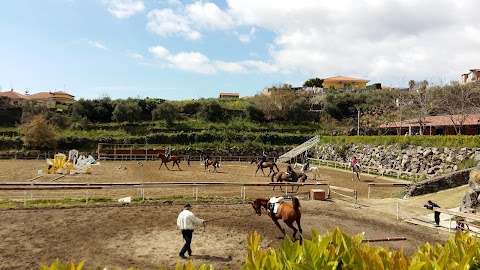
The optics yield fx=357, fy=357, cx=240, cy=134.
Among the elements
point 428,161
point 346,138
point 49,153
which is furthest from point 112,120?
point 428,161

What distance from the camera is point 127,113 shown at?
2388 inches

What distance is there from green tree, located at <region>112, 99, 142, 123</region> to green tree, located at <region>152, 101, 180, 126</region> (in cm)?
285

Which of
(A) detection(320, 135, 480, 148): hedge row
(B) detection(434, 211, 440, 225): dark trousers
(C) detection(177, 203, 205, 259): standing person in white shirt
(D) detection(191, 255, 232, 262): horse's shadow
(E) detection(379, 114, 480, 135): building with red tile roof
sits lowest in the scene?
(D) detection(191, 255, 232, 262): horse's shadow

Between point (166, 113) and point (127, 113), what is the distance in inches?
260

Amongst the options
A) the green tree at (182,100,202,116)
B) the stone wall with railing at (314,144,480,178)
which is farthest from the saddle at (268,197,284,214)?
the green tree at (182,100,202,116)

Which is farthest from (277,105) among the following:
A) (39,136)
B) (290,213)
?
(290,213)

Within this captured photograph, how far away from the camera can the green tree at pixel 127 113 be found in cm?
6075

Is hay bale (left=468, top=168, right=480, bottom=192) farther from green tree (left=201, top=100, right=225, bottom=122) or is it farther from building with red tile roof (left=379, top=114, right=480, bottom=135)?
green tree (left=201, top=100, right=225, bottom=122)

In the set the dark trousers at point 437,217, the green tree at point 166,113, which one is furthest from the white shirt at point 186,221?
the green tree at point 166,113

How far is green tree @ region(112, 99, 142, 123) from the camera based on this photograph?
199 ft

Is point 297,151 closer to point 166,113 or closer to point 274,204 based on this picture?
point 166,113

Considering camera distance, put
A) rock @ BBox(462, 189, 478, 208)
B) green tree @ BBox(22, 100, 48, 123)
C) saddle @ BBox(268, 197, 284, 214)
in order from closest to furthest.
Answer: saddle @ BBox(268, 197, 284, 214) < rock @ BBox(462, 189, 478, 208) < green tree @ BBox(22, 100, 48, 123)

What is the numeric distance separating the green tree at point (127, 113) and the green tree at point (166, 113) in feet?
9.33

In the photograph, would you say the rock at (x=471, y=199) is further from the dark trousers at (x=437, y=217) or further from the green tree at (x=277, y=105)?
the green tree at (x=277, y=105)
